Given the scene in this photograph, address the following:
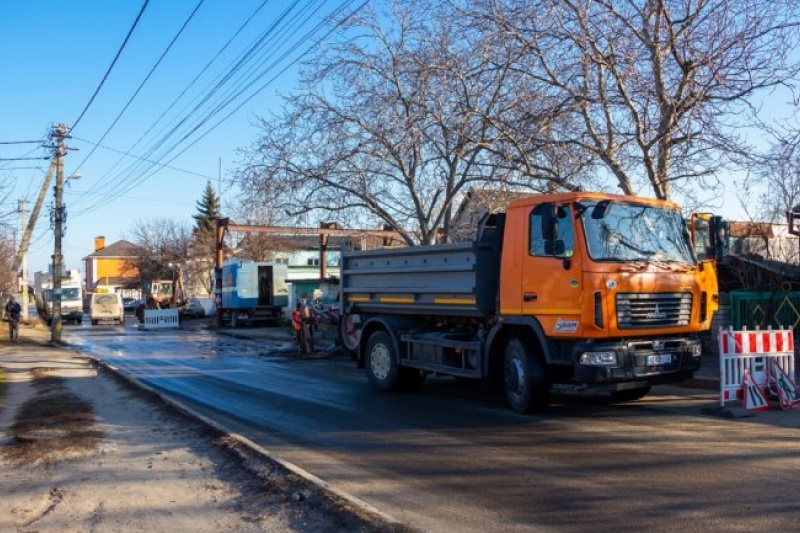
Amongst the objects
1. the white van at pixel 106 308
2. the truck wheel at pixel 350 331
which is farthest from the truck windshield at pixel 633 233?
the white van at pixel 106 308

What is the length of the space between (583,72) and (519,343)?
660cm

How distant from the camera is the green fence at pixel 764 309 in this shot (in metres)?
16.0

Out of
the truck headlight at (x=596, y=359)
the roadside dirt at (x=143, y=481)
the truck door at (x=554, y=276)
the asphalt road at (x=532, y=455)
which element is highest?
the truck door at (x=554, y=276)

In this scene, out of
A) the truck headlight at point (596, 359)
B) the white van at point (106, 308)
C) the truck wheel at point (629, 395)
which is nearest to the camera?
the truck headlight at point (596, 359)

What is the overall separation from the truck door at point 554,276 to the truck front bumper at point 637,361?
41cm

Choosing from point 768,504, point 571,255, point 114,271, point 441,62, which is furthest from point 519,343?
point 114,271

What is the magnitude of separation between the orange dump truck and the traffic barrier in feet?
102

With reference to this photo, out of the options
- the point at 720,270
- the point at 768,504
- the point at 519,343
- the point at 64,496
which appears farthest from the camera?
the point at 720,270

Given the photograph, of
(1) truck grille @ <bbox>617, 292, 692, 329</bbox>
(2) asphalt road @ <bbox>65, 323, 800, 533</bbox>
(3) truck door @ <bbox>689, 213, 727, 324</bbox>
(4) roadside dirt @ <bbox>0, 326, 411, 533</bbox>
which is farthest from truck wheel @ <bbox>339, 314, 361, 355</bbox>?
(3) truck door @ <bbox>689, 213, 727, 324</bbox>

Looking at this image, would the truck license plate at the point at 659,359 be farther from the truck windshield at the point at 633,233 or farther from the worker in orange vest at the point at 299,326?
the worker in orange vest at the point at 299,326

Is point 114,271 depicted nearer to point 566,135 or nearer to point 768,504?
point 566,135

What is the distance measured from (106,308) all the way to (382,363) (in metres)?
37.5

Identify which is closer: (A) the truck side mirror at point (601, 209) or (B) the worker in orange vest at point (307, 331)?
(A) the truck side mirror at point (601, 209)

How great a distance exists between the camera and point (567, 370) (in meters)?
9.62
